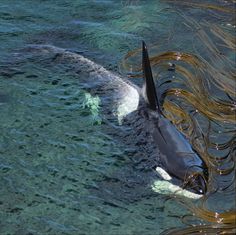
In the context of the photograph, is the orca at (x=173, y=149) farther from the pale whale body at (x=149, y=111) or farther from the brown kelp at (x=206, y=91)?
the brown kelp at (x=206, y=91)

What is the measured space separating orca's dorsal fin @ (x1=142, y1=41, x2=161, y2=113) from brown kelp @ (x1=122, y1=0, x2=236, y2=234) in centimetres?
40

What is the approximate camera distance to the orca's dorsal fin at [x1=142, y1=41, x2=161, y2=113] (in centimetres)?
743

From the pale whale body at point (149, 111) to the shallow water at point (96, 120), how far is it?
0.11 metres

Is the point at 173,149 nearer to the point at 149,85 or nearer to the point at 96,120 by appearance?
the point at 149,85

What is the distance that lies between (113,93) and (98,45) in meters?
1.65

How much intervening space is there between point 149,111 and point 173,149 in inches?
34.5

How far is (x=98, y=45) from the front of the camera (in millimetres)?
9945

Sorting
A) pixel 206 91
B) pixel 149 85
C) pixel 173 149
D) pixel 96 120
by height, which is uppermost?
pixel 149 85

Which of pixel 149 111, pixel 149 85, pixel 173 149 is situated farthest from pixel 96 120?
pixel 173 149

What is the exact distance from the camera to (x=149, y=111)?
7766 millimetres

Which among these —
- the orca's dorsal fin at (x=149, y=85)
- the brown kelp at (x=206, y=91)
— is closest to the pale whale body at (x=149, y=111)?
the orca's dorsal fin at (x=149, y=85)

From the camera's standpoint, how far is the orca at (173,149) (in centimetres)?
672

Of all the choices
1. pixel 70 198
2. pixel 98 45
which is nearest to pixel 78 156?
A: pixel 70 198

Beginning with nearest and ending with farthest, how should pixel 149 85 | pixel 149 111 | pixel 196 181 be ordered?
pixel 196 181, pixel 149 85, pixel 149 111
